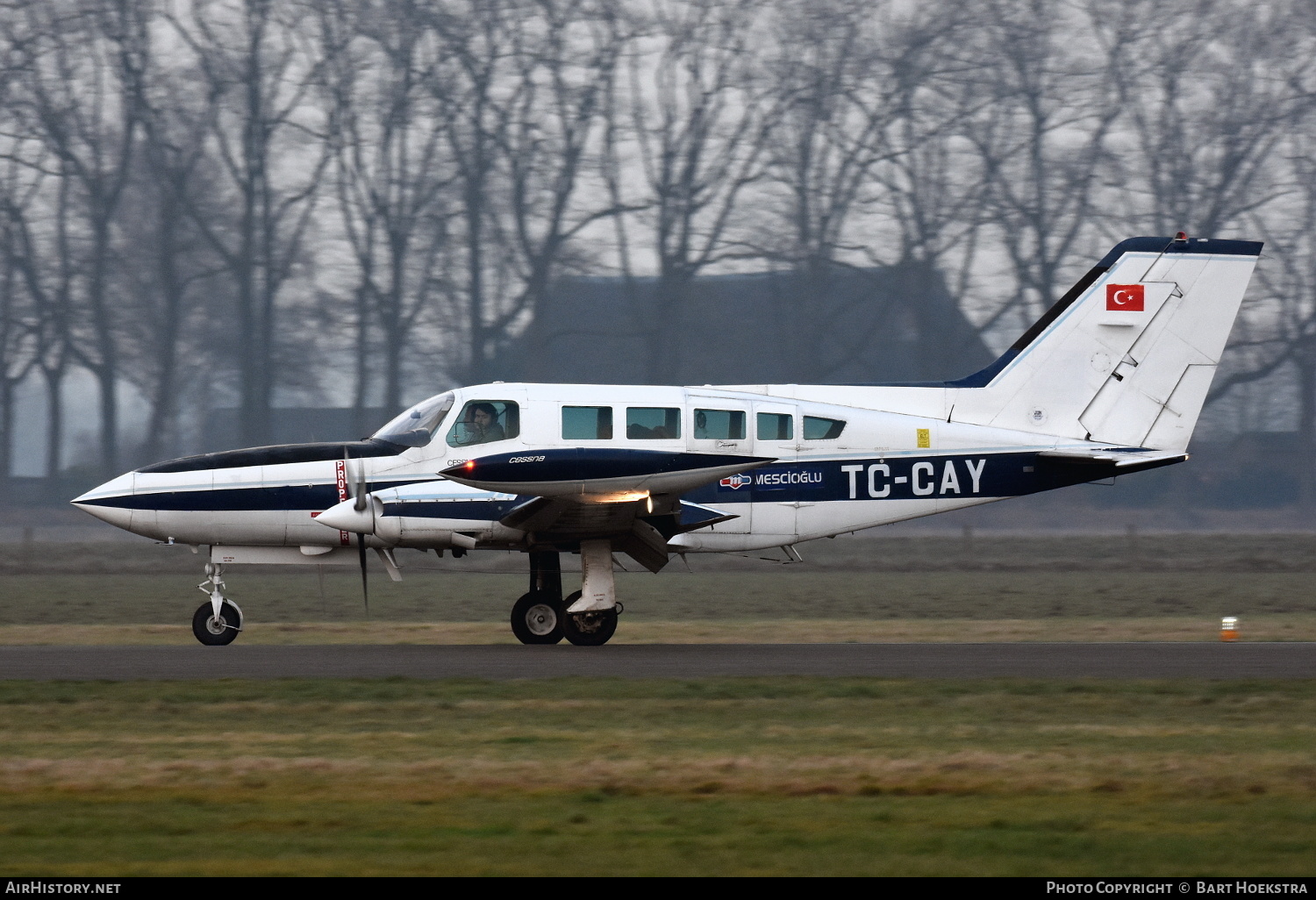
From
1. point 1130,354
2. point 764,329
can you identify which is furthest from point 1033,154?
point 1130,354

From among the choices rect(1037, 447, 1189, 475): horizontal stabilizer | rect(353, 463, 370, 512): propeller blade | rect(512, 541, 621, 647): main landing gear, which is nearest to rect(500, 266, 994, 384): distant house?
rect(1037, 447, 1189, 475): horizontal stabilizer

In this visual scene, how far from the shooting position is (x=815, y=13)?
59.7m

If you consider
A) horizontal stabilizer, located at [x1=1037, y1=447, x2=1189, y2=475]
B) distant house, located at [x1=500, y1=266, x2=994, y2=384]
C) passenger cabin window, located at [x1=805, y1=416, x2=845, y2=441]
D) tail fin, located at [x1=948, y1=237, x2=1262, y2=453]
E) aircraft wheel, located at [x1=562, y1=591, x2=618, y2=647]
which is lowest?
aircraft wheel, located at [x1=562, y1=591, x2=618, y2=647]

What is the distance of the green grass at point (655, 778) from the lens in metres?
7.22

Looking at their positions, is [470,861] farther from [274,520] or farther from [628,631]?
[628,631]

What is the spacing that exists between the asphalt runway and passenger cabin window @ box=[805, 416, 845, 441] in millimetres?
2409

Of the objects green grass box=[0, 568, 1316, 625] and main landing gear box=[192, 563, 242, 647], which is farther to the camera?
green grass box=[0, 568, 1316, 625]

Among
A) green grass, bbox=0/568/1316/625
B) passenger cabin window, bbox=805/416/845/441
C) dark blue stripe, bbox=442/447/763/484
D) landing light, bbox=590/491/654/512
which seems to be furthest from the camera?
green grass, bbox=0/568/1316/625

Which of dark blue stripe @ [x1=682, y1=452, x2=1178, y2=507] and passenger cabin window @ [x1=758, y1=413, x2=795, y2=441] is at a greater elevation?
passenger cabin window @ [x1=758, y1=413, x2=795, y2=441]

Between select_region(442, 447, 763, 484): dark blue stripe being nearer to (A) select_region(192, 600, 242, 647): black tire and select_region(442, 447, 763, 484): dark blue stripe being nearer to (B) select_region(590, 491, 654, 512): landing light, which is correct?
(B) select_region(590, 491, 654, 512): landing light

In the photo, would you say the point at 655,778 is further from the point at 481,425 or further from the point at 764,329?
the point at 764,329

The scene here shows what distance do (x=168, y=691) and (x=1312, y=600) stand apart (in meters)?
20.7

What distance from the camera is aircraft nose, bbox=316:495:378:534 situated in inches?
635

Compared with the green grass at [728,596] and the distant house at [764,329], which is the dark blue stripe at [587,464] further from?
the distant house at [764,329]
